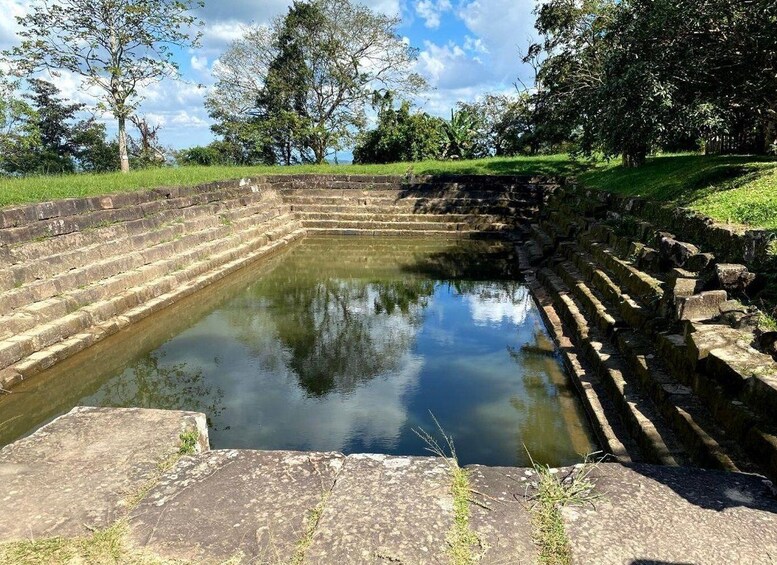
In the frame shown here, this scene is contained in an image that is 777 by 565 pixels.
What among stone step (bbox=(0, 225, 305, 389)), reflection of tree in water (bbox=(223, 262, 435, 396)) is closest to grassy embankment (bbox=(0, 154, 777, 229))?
stone step (bbox=(0, 225, 305, 389))

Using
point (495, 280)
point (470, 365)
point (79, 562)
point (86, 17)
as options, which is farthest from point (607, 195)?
point (86, 17)

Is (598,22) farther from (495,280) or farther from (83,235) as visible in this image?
(83,235)

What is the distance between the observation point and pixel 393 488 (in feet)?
7.97

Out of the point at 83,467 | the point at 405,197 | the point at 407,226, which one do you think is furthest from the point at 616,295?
the point at 405,197

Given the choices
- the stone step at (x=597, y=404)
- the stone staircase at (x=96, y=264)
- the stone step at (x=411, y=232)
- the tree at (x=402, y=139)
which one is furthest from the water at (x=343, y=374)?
the tree at (x=402, y=139)

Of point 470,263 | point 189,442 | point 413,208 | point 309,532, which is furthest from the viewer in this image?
point 413,208

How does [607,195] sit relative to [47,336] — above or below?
above

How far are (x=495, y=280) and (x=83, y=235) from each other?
21.2 ft

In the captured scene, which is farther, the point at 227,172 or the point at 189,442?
the point at 227,172

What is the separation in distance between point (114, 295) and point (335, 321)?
2.86m

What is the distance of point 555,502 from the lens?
2.31 meters

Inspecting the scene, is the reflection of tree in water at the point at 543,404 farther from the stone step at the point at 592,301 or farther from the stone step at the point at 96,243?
the stone step at the point at 96,243

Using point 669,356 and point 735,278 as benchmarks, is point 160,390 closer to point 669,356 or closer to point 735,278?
point 669,356

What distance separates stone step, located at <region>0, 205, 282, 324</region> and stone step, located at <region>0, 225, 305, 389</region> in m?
0.38
